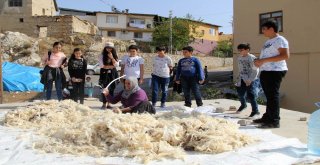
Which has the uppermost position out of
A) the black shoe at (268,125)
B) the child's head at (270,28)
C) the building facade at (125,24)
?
the building facade at (125,24)

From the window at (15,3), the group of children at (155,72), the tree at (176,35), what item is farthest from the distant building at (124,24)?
the group of children at (155,72)

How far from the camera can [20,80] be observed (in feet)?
57.7

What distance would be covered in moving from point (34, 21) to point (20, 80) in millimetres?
30801

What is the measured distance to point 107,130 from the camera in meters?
4.82

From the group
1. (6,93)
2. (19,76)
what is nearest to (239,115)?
(6,93)

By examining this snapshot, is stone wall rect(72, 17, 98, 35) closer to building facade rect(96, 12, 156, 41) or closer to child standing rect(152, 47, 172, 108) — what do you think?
building facade rect(96, 12, 156, 41)

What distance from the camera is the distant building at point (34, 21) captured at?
43594mm

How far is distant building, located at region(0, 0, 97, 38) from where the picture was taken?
43.6 meters

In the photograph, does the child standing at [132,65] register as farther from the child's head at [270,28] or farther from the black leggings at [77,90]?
the child's head at [270,28]

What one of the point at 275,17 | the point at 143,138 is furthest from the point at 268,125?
the point at 275,17

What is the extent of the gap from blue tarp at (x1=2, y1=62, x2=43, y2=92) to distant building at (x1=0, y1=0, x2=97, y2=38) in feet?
83.7

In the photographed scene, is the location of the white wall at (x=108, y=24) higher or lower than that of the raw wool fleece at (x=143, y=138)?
higher

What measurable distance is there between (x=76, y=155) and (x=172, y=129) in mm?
1166

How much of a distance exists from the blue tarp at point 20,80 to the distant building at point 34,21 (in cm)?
2551
